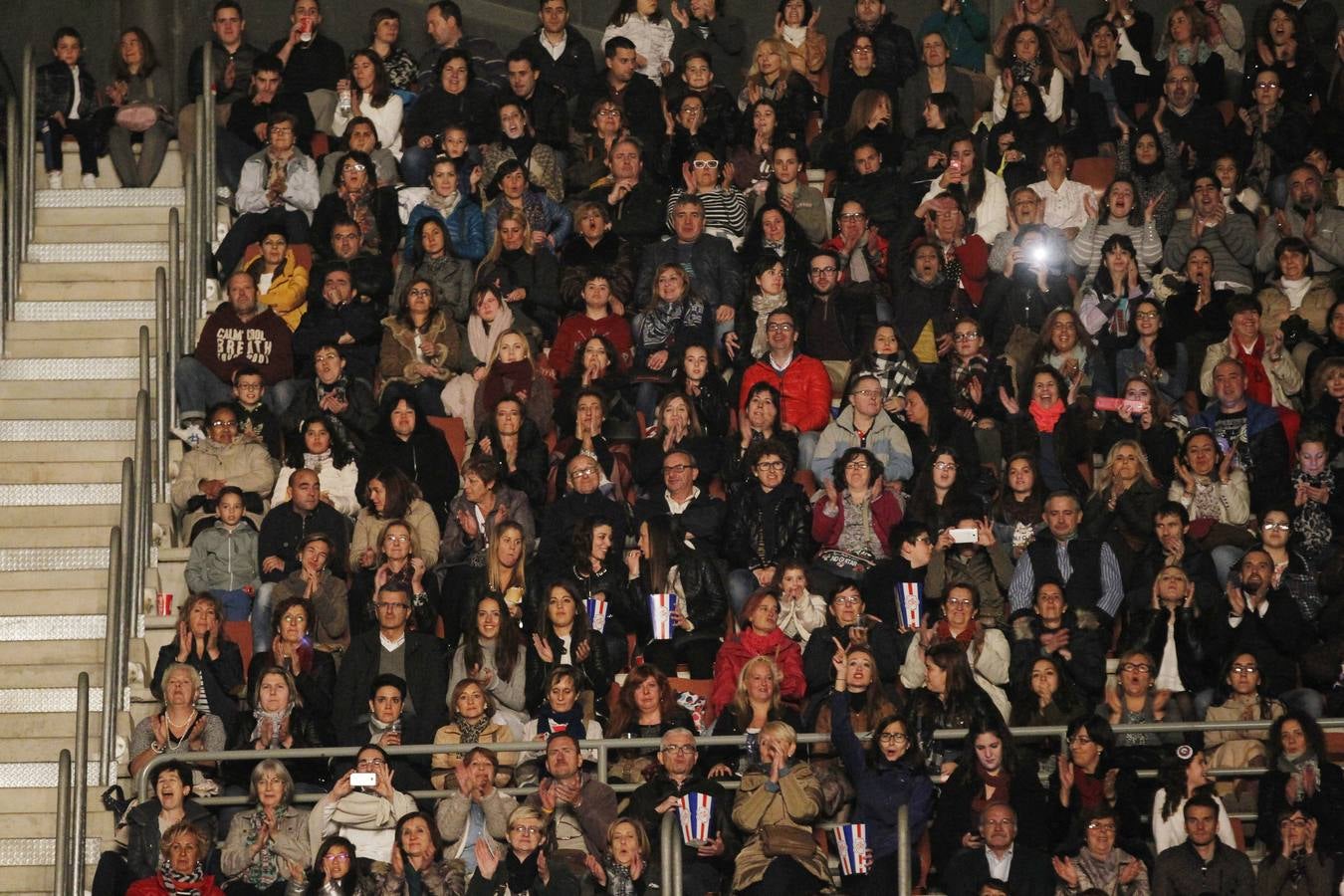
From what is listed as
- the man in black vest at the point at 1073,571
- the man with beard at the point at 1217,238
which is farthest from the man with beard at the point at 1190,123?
the man in black vest at the point at 1073,571

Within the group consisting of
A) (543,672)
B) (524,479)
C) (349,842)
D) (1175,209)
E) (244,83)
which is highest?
(244,83)

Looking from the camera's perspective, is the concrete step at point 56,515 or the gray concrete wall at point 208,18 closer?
the concrete step at point 56,515

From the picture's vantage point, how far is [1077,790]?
1299 cm

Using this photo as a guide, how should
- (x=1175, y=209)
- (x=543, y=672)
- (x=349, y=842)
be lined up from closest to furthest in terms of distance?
(x=349, y=842) < (x=543, y=672) < (x=1175, y=209)

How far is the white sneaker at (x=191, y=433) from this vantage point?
1546 centimetres

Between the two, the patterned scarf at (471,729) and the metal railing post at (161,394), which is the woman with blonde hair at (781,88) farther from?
the patterned scarf at (471,729)

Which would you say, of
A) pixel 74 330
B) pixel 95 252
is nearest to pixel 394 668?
pixel 74 330

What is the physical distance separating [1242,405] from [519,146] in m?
4.95

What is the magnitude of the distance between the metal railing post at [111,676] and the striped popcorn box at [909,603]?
13.4 ft

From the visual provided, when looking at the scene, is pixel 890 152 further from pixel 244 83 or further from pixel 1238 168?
pixel 244 83

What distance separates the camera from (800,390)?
1575 centimetres

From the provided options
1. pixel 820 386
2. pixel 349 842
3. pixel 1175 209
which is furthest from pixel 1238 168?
pixel 349 842

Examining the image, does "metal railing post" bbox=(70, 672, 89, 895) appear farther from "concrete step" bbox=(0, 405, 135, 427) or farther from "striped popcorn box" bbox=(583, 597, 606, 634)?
"concrete step" bbox=(0, 405, 135, 427)

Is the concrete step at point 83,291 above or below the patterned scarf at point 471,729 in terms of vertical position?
above
